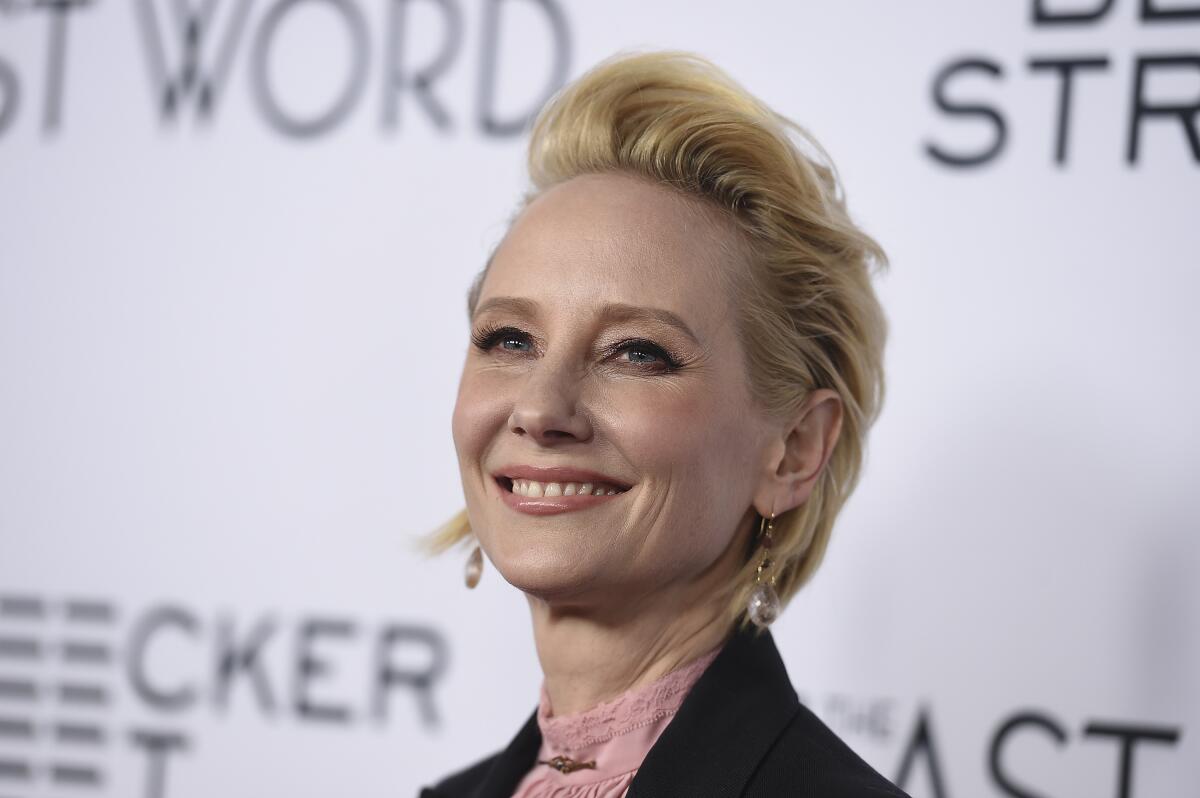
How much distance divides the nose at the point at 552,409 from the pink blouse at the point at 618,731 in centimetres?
26

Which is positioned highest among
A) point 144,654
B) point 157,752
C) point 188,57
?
point 188,57

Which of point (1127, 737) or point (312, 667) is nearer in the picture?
point (1127, 737)

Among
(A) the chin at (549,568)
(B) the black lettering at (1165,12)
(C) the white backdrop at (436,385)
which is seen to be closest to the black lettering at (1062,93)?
(C) the white backdrop at (436,385)

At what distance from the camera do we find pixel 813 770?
118cm

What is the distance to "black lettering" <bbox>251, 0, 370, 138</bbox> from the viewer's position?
7.74ft

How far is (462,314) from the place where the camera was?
2268mm

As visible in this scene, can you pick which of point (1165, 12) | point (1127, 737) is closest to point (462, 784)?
point (1127, 737)

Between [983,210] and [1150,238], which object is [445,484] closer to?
[983,210]

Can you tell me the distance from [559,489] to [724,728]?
0.27 metres

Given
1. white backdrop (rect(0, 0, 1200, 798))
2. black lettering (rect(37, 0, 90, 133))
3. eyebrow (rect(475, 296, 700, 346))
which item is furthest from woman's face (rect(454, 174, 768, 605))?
black lettering (rect(37, 0, 90, 133))

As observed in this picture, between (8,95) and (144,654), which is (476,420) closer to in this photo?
(144,654)

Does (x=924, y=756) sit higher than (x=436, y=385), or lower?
lower

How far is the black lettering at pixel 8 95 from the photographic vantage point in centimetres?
257

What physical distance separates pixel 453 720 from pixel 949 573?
853 mm
